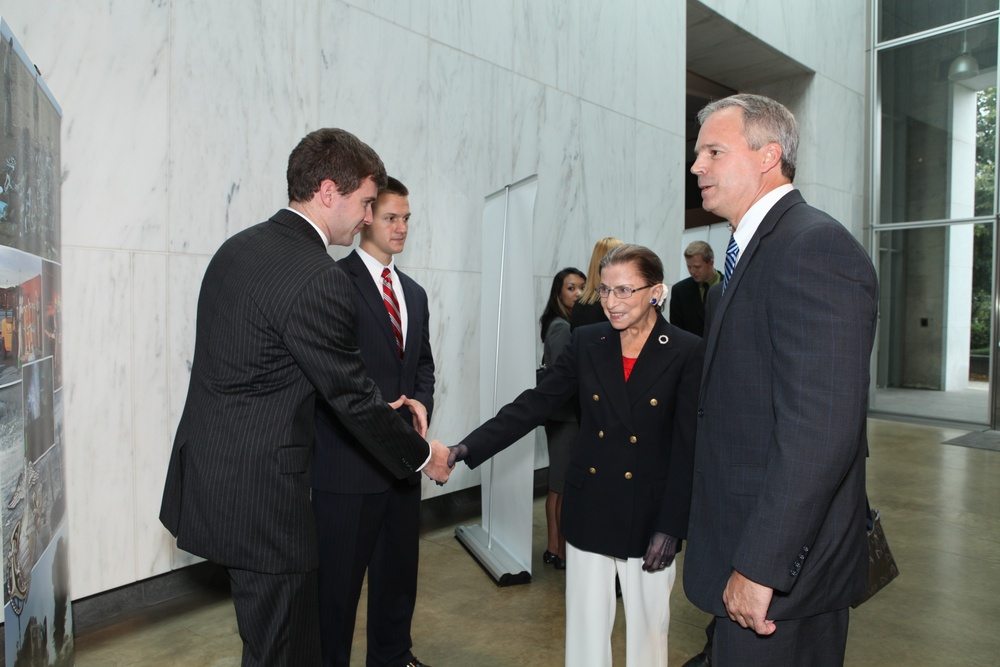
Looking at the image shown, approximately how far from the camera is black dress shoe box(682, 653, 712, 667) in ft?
9.27

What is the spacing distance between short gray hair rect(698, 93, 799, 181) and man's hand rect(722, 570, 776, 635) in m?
0.84

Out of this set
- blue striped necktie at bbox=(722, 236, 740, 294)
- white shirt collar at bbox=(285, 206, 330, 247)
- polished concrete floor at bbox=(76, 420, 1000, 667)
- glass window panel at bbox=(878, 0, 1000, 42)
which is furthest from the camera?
glass window panel at bbox=(878, 0, 1000, 42)

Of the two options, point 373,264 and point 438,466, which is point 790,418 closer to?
point 438,466

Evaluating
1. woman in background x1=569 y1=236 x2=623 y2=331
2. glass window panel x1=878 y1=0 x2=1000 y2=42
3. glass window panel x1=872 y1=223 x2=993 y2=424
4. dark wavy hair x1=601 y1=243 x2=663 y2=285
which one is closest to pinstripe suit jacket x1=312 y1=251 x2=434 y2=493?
dark wavy hair x1=601 y1=243 x2=663 y2=285

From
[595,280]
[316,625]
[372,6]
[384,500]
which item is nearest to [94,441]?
[384,500]

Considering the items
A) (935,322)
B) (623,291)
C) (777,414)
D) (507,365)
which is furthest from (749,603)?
(935,322)

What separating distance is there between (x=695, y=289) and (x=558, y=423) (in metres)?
1.76

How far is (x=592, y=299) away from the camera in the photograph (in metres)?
3.73

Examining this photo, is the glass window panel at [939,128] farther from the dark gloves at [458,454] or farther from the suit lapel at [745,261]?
the suit lapel at [745,261]

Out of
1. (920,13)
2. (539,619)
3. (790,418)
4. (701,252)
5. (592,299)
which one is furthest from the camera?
(920,13)

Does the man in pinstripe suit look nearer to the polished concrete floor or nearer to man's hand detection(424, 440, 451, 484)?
man's hand detection(424, 440, 451, 484)

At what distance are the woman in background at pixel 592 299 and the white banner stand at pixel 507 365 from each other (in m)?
0.24

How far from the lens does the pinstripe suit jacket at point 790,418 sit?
1318 millimetres

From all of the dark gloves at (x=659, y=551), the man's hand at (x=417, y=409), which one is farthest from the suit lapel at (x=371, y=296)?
the dark gloves at (x=659, y=551)
